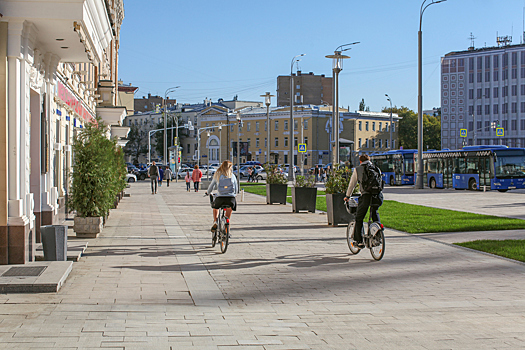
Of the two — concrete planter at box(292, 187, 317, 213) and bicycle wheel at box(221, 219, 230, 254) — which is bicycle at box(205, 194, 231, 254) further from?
concrete planter at box(292, 187, 317, 213)

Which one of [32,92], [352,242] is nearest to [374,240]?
[352,242]

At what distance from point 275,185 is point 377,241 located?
14.5 meters

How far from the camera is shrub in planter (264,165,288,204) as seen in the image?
971 inches

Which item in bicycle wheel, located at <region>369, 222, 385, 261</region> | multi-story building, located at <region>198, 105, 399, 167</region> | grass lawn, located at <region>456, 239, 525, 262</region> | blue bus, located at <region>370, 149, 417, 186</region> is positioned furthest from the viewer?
multi-story building, located at <region>198, 105, 399, 167</region>

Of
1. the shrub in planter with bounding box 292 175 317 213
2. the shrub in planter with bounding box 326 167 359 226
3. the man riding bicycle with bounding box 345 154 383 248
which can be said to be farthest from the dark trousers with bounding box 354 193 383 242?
the shrub in planter with bounding box 292 175 317 213

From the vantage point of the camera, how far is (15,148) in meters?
8.82

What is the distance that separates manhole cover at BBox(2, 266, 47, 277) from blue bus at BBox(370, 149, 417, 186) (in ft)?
142

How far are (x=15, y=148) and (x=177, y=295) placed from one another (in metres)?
3.44

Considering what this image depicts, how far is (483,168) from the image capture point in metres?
35.8

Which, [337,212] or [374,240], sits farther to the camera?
[337,212]

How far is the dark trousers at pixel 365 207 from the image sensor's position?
10672mm

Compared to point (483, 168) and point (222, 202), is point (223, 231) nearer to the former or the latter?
point (222, 202)

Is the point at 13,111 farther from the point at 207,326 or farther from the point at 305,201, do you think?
the point at 305,201

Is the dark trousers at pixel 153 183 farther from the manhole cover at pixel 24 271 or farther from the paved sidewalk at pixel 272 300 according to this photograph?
the manhole cover at pixel 24 271
